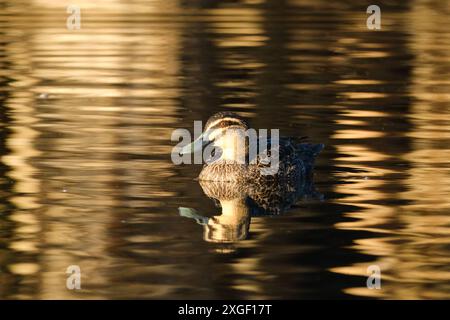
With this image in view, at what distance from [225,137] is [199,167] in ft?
2.89

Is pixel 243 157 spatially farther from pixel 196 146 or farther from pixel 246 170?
pixel 196 146

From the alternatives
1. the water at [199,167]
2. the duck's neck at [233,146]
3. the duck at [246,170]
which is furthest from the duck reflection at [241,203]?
the duck's neck at [233,146]

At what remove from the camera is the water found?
29.6ft

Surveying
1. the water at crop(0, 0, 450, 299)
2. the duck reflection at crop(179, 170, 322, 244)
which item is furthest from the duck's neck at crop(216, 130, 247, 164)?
the water at crop(0, 0, 450, 299)

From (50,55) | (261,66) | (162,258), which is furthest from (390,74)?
(162,258)

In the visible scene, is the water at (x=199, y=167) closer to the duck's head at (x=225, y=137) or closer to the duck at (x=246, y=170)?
the duck at (x=246, y=170)

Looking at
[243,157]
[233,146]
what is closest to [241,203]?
[243,157]

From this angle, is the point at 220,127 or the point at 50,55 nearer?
the point at 220,127

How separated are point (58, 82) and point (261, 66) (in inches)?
154

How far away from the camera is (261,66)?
851 inches

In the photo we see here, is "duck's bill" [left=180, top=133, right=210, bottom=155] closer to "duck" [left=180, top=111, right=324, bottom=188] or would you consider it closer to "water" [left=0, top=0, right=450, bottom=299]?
"duck" [left=180, top=111, right=324, bottom=188]

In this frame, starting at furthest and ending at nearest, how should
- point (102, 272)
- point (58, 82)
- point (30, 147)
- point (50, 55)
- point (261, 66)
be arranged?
1. point (50, 55)
2. point (261, 66)
3. point (58, 82)
4. point (30, 147)
5. point (102, 272)
